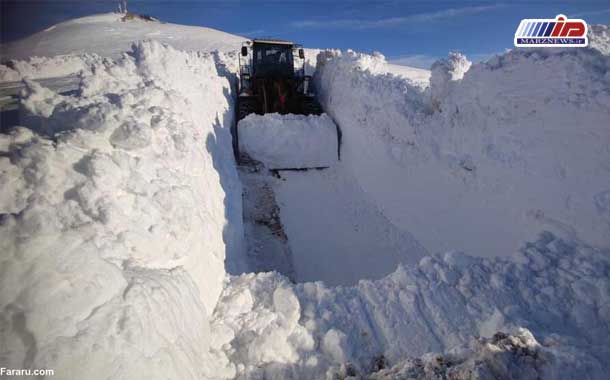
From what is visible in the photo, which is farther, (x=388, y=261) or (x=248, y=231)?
(x=248, y=231)

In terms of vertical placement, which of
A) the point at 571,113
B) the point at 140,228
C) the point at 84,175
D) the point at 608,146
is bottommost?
the point at 140,228

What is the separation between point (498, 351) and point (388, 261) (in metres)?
3.41

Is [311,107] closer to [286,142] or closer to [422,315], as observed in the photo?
[286,142]

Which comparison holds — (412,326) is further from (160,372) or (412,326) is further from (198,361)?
(160,372)

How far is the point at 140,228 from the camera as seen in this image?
254 cm

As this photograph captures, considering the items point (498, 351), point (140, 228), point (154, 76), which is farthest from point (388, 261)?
point (154, 76)

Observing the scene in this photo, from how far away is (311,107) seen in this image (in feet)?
31.7

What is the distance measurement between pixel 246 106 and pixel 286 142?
235 cm

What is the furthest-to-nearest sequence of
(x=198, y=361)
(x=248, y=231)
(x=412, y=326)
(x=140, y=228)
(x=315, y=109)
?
(x=315, y=109) → (x=248, y=231) → (x=412, y=326) → (x=140, y=228) → (x=198, y=361)

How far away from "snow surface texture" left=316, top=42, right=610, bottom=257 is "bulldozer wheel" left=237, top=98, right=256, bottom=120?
12.1 ft

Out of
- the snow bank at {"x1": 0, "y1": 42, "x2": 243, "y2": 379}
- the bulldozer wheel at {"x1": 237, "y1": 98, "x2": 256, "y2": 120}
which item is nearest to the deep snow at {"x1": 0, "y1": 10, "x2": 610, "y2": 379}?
the snow bank at {"x1": 0, "y1": 42, "x2": 243, "y2": 379}

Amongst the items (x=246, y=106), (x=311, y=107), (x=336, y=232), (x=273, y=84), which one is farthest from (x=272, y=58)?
(x=336, y=232)

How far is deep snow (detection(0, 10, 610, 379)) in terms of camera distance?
6.15 feet
